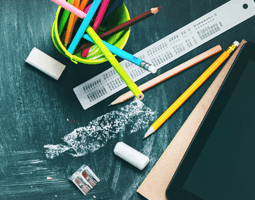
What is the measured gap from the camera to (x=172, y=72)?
0.69 m

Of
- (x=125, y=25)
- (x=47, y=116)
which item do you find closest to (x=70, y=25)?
(x=125, y=25)

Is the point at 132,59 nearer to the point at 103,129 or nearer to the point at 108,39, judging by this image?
the point at 108,39

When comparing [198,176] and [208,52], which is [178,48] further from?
[198,176]

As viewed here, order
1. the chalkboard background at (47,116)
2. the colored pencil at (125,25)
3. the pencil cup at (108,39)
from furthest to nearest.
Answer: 1. the chalkboard background at (47,116)
2. the pencil cup at (108,39)
3. the colored pencil at (125,25)

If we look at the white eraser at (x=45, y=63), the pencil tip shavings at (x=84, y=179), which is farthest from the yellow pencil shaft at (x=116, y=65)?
the pencil tip shavings at (x=84, y=179)

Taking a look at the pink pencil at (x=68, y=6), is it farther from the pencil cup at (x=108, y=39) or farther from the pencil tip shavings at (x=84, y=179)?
the pencil tip shavings at (x=84, y=179)

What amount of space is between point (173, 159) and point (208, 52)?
32cm

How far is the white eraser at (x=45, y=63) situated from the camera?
2.08ft

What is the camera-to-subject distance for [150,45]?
0.68m

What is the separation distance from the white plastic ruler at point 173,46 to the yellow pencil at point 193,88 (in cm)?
6

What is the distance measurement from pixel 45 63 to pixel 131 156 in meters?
0.34

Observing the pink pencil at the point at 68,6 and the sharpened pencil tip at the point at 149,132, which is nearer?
the pink pencil at the point at 68,6

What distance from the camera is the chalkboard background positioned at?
0.65 m

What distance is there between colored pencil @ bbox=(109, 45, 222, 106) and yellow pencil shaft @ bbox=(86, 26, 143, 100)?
8.3 inches
